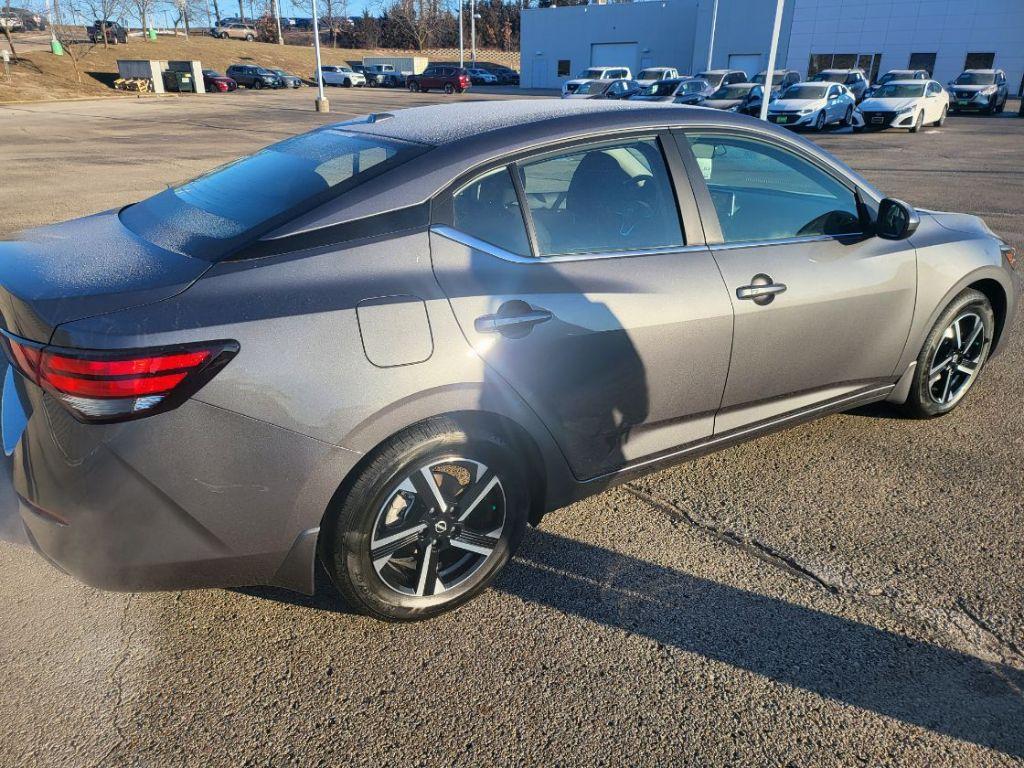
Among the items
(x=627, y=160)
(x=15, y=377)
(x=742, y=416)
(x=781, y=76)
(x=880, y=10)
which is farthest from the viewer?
(x=880, y=10)

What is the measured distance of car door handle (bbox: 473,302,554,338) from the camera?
247 centimetres

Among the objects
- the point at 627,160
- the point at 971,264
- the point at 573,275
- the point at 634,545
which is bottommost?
the point at 634,545

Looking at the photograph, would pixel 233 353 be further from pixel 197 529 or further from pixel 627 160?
pixel 627 160

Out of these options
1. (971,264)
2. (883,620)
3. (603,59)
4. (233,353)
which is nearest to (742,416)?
(883,620)

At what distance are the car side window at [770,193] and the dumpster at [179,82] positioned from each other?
51360 millimetres

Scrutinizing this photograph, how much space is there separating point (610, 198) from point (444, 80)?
2102 inches

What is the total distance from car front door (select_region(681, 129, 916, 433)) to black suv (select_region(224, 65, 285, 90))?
56.7 m

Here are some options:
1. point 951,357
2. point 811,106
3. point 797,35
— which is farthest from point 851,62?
point 951,357

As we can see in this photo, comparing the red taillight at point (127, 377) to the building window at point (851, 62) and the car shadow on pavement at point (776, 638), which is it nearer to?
the car shadow on pavement at point (776, 638)

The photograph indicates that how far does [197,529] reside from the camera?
7.36 feet

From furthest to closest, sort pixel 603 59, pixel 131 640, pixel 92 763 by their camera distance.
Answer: pixel 603 59, pixel 131 640, pixel 92 763

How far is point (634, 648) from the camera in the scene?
A: 2.56m

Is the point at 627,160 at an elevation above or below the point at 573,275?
above

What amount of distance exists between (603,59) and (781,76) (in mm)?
31963
